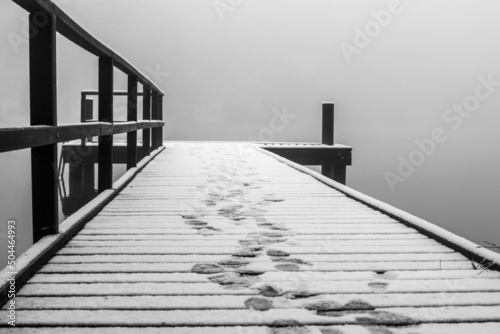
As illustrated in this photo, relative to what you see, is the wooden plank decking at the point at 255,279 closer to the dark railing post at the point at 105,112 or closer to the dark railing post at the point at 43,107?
the dark railing post at the point at 43,107

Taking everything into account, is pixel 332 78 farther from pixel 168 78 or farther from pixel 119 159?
pixel 119 159

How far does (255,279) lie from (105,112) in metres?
2.35

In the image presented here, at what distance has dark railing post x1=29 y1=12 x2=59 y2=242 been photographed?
2322 mm

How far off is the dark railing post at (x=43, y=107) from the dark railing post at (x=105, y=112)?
1.47 meters

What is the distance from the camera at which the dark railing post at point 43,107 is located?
7.62 feet

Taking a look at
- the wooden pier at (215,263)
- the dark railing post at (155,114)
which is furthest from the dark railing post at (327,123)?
the wooden pier at (215,263)

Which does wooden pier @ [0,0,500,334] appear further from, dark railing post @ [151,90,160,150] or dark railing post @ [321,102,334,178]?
dark railing post @ [321,102,334,178]

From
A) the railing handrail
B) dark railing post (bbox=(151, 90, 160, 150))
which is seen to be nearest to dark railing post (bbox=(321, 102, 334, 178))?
dark railing post (bbox=(151, 90, 160, 150))

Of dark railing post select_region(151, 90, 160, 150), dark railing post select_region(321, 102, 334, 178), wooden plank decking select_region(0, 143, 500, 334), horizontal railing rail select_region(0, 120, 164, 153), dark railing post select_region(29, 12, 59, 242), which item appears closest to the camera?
wooden plank decking select_region(0, 143, 500, 334)

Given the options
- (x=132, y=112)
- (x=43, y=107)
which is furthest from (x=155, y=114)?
(x=43, y=107)

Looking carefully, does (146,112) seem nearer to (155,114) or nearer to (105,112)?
(155,114)

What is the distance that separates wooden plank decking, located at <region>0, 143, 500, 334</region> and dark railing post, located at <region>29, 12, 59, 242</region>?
23 cm

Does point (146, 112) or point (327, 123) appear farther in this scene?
point (327, 123)

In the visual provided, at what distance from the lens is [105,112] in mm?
3922
